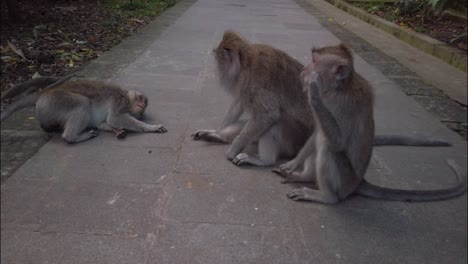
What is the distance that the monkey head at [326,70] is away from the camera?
236 cm

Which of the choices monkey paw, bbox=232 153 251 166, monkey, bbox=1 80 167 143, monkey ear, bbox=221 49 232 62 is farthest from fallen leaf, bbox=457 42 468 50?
monkey, bbox=1 80 167 143

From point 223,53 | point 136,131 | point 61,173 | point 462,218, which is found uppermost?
point 462,218

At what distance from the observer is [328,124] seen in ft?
10.2

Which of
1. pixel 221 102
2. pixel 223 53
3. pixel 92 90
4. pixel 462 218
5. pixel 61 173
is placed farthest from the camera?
pixel 221 102

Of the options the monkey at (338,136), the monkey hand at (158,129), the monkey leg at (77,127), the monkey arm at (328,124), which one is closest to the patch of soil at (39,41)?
the monkey leg at (77,127)

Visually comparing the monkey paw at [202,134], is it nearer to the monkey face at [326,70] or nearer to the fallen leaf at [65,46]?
the fallen leaf at [65,46]

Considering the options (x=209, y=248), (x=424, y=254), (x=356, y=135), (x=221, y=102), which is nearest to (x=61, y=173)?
(x=209, y=248)

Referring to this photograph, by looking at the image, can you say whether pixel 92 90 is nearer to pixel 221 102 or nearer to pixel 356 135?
pixel 221 102

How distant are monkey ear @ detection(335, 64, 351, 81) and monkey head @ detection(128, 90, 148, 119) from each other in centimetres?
313

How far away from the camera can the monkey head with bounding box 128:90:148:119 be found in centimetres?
514

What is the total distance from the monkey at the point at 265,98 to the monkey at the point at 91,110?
1099 mm

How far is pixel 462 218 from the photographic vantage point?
3.38 feet

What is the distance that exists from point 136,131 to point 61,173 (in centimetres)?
245

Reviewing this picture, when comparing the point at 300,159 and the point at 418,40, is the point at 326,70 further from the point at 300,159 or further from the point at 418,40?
the point at 300,159
